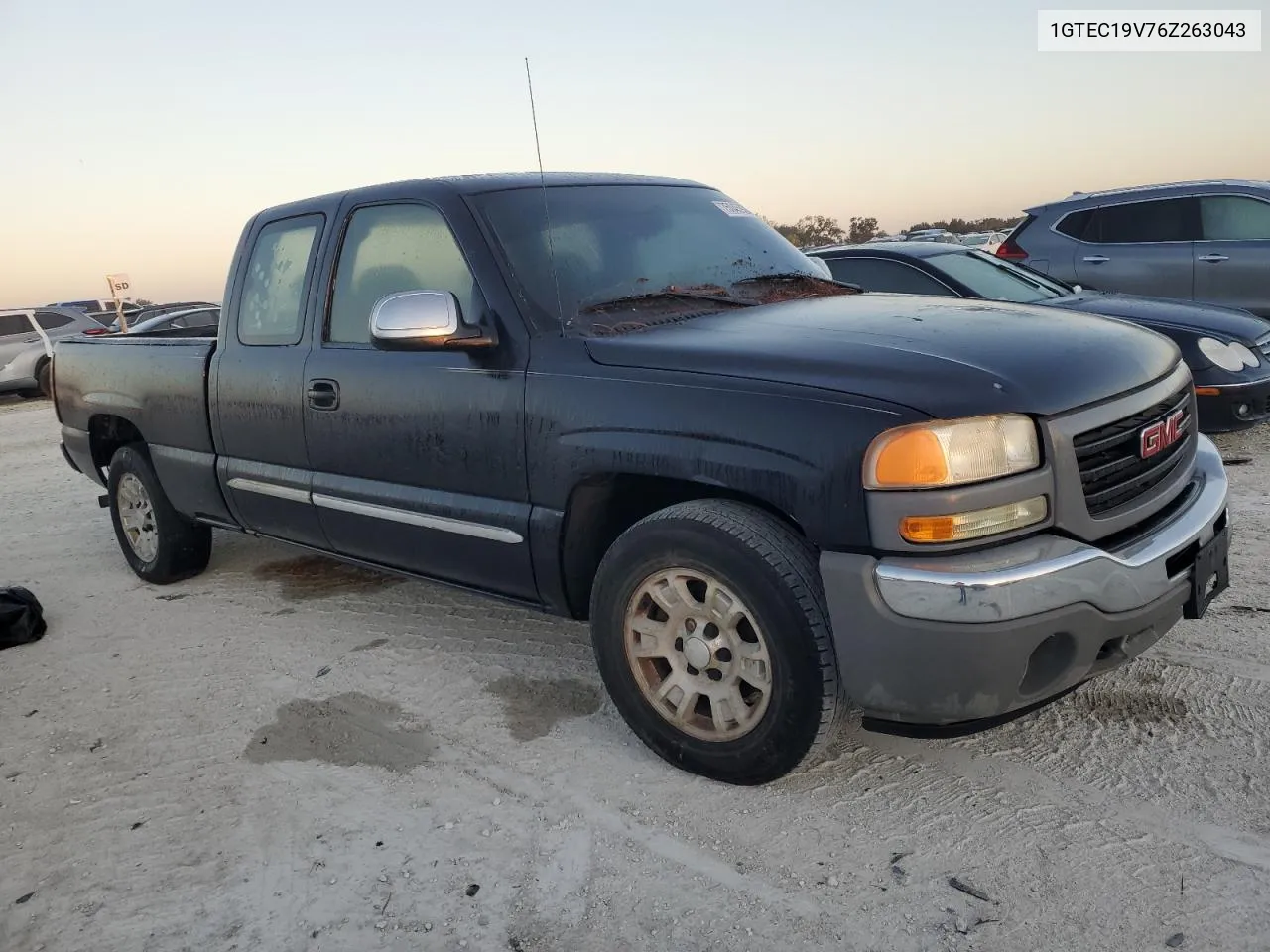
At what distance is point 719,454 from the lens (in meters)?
2.69

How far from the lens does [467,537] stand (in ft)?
11.4

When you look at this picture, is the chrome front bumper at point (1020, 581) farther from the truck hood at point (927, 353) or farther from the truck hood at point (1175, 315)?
the truck hood at point (1175, 315)

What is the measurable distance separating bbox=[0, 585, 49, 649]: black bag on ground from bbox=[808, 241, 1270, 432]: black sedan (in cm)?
428

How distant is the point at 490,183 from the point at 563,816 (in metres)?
2.18

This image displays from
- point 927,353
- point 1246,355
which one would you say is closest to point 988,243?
point 1246,355

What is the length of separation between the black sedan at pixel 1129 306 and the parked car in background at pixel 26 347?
13666mm

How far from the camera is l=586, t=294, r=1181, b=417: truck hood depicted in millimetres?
2500

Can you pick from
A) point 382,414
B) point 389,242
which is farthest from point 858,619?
point 389,242

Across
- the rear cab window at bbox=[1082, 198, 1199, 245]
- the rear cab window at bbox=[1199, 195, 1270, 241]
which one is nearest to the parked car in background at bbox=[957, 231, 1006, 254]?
the rear cab window at bbox=[1082, 198, 1199, 245]

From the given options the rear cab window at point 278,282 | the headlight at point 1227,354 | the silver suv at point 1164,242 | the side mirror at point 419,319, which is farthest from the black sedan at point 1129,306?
the side mirror at point 419,319

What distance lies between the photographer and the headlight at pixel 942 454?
242 centimetres

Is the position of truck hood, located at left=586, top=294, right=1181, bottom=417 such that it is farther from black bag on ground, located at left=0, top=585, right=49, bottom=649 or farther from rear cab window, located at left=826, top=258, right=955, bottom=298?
rear cab window, located at left=826, top=258, right=955, bottom=298

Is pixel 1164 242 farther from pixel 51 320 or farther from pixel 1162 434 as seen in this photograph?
pixel 51 320

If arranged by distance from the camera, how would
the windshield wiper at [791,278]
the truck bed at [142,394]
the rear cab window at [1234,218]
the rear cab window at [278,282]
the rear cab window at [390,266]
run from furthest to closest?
the rear cab window at [1234,218] < the truck bed at [142,394] < the rear cab window at [278,282] < the windshield wiper at [791,278] < the rear cab window at [390,266]
